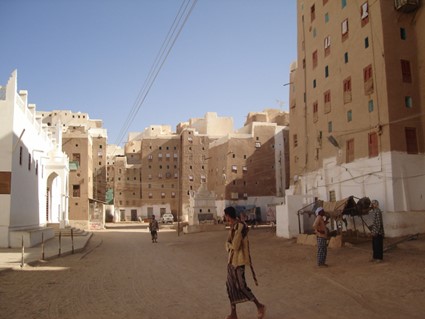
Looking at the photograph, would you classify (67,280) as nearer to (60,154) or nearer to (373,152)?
(373,152)

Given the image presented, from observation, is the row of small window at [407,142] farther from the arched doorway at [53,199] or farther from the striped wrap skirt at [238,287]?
the arched doorway at [53,199]

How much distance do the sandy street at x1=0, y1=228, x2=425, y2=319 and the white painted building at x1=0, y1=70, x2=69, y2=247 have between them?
753cm

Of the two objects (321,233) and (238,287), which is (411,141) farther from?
(238,287)

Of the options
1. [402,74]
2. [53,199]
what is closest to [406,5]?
[402,74]

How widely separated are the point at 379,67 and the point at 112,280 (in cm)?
1698

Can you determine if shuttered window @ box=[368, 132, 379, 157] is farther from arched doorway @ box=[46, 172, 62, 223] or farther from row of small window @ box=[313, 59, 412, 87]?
arched doorway @ box=[46, 172, 62, 223]

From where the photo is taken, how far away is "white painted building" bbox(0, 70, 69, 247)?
22.1 m

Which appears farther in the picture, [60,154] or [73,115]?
[73,115]

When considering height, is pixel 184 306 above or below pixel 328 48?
below

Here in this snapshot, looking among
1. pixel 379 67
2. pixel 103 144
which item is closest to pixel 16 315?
pixel 379 67

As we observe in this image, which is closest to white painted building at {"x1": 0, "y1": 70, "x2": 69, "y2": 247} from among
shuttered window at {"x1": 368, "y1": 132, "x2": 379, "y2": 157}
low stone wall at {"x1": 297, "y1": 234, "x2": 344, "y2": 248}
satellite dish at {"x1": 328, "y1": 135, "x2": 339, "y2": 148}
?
low stone wall at {"x1": 297, "y1": 234, "x2": 344, "y2": 248}

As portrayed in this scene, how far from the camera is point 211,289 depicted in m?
10.1

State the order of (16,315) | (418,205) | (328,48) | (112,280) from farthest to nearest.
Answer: (328,48), (418,205), (112,280), (16,315)

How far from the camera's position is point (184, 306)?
8180 mm
